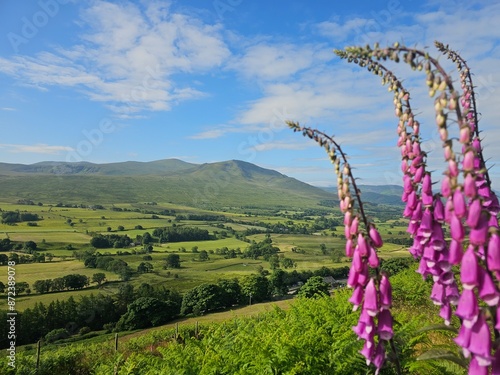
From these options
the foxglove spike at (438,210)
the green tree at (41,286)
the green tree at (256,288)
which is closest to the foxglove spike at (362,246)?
the foxglove spike at (438,210)

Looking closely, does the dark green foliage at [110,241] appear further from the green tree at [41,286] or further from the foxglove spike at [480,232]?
the foxglove spike at [480,232]

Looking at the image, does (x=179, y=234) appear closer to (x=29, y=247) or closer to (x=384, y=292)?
(x=29, y=247)

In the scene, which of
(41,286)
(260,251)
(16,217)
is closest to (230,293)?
(41,286)

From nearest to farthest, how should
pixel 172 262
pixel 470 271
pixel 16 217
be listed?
pixel 470 271
pixel 172 262
pixel 16 217

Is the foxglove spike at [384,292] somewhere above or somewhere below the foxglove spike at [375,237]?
below

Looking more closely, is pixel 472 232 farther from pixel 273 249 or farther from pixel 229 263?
pixel 273 249

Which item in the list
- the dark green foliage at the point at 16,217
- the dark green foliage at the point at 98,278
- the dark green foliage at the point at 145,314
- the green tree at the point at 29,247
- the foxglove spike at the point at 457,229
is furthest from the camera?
the dark green foliage at the point at 16,217

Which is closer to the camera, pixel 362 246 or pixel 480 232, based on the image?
pixel 480 232

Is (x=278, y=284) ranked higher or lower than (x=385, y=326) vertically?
lower

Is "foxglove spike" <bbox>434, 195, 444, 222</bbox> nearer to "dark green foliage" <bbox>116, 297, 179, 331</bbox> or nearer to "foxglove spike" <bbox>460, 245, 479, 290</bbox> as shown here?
"foxglove spike" <bbox>460, 245, 479, 290</bbox>

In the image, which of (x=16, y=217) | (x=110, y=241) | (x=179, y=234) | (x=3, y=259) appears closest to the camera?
(x=3, y=259)

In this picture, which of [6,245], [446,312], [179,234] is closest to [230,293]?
[179,234]

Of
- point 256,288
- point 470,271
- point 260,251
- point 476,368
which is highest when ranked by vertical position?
→ point 470,271

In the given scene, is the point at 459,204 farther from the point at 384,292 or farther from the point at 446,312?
the point at 446,312
